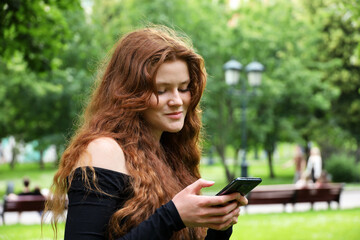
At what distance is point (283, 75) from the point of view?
22156 mm

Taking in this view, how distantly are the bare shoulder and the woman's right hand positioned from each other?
273mm

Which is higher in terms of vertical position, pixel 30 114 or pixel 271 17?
pixel 271 17

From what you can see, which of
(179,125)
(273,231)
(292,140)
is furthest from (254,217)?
(292,140)

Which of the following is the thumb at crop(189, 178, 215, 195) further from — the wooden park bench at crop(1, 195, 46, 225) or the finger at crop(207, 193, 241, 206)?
the wooden park bench at crop(1, 195, 46, 225)

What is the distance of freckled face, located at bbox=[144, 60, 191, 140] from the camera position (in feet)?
6.44

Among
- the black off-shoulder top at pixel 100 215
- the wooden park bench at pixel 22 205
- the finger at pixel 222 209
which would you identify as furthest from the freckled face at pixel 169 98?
the wooden park bench at pixel 22 205

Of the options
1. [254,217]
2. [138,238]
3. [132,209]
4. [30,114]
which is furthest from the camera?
[30,114]

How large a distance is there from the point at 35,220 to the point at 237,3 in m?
14.6

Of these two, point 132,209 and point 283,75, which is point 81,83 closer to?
point 283,75

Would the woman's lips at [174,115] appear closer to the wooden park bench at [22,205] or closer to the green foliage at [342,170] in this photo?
the wooden park bench at [22,205]

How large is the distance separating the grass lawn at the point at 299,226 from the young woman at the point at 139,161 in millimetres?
5922

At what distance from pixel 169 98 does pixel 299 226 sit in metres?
8.18

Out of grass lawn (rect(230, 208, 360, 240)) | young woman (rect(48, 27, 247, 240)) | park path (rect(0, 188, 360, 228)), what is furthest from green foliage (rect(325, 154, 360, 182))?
young woman (rect(48, 27, 247, 240))

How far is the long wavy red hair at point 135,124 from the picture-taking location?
1.80 metres
